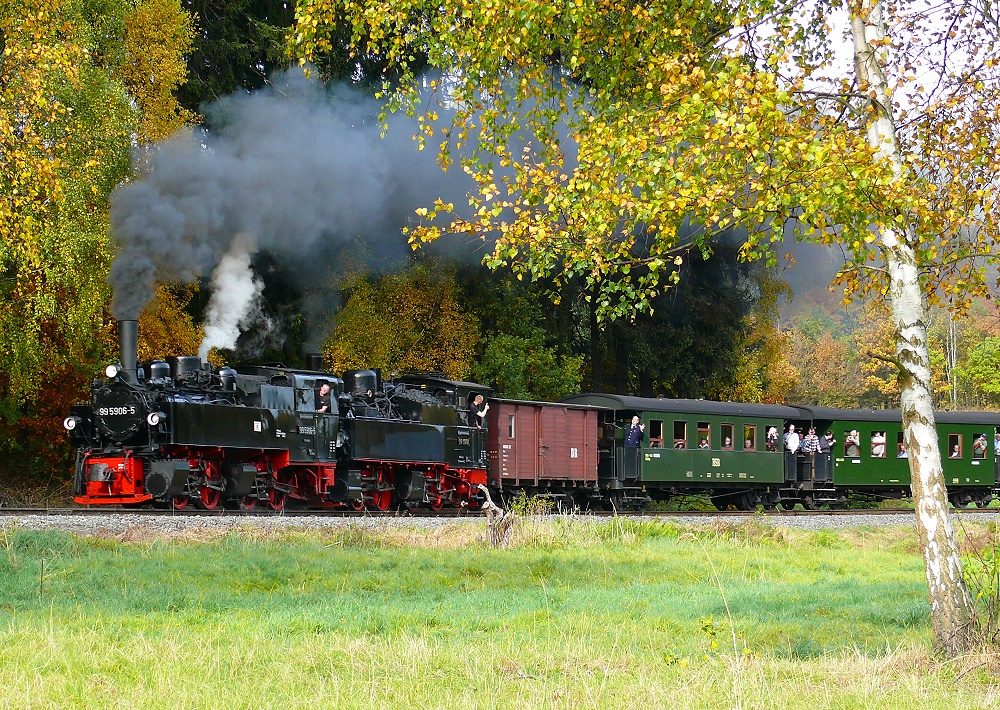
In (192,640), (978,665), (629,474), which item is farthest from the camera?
(629,474)

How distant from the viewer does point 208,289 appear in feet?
90.3

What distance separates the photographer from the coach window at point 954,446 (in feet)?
90.8

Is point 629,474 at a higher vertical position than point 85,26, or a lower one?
lower

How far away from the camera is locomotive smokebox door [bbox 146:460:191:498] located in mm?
17141

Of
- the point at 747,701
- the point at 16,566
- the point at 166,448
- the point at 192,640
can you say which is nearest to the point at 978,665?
the point at 747,701

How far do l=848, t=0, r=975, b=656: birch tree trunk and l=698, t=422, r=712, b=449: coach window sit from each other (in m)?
16.6

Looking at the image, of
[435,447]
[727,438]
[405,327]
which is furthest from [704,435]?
[405,327]

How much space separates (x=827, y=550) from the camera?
16.0 m

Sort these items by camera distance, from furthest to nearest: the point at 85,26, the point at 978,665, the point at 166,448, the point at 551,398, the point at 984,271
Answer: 1. the point at 551,398
2. the point at 85,26
3. the point at 166,448
4. the point at 984,271
5. the point at 978,665

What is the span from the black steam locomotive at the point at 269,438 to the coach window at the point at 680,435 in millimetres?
4681

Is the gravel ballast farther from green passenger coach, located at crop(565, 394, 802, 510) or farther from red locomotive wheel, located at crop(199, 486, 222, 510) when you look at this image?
green passenger coach, located at crop(565, 394, 802, 510)

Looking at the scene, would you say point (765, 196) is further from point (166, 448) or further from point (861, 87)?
point (166, 448)

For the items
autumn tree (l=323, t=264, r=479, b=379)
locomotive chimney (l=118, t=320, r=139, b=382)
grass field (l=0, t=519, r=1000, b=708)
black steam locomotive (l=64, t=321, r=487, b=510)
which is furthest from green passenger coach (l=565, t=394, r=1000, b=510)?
locomotive chimney (l=118, t=320, r=139, b=382)

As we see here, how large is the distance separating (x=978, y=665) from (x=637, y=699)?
252 cm
